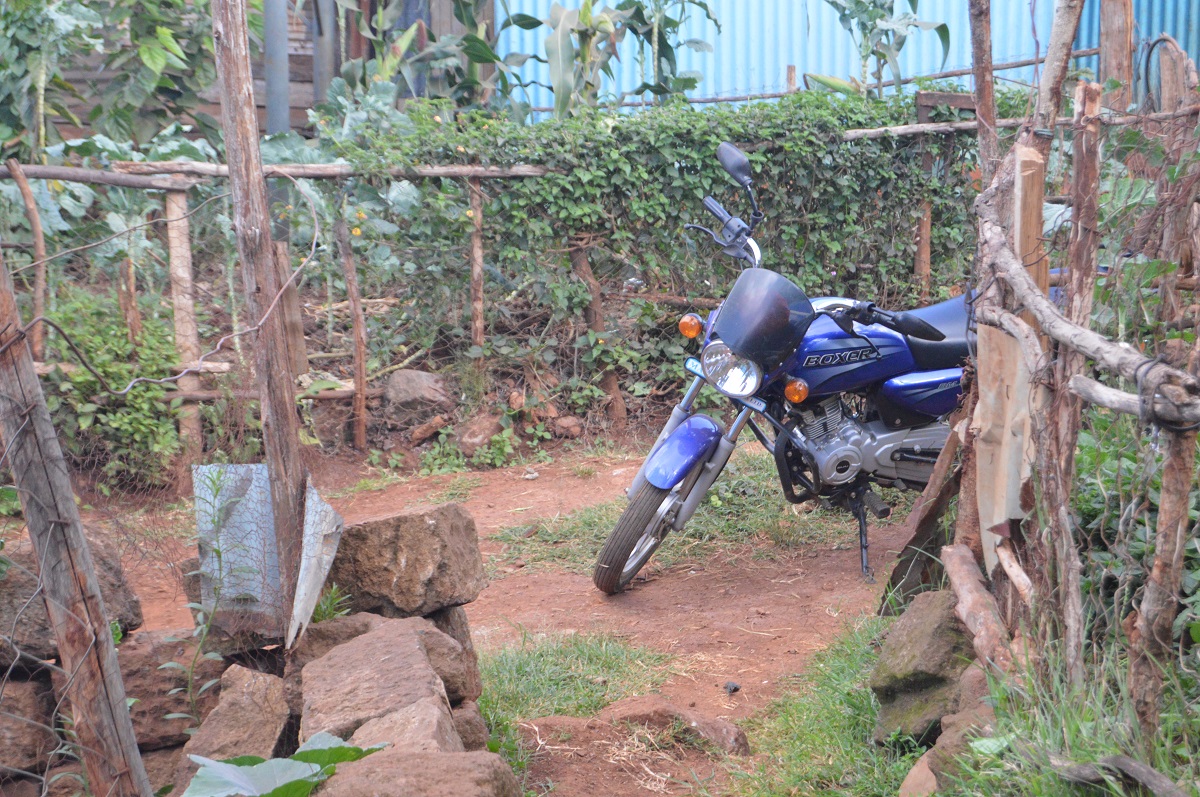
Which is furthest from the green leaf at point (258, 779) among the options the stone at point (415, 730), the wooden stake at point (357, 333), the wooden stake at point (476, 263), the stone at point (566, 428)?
Answer: the stone at point (566, 428)

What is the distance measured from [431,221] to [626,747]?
4.51 metres

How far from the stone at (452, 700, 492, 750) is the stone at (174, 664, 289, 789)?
1.58ft

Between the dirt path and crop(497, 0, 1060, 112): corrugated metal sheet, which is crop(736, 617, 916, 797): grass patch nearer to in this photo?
the dirt path

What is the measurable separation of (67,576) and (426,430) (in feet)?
15.2

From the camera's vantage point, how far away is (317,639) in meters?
3.12

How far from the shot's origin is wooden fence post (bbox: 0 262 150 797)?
2271 millimetres

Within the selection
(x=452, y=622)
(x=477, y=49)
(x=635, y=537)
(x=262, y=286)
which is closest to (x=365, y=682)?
(x=452, y=622)

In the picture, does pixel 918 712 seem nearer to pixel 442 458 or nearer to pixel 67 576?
pixel 67 576

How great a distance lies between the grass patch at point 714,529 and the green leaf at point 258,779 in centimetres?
319

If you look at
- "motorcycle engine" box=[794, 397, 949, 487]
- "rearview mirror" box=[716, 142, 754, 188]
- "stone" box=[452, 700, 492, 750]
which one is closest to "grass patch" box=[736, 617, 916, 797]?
"stone" box=[452, 700, 492, 750]

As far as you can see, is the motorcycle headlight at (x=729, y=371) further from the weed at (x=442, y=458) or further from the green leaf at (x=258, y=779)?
the weed at (x=442, y=458)

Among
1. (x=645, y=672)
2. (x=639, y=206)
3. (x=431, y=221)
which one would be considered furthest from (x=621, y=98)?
(x=645, y=672)

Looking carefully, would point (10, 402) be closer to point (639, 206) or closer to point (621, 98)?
point (639, 206)

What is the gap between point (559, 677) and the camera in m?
3.72
